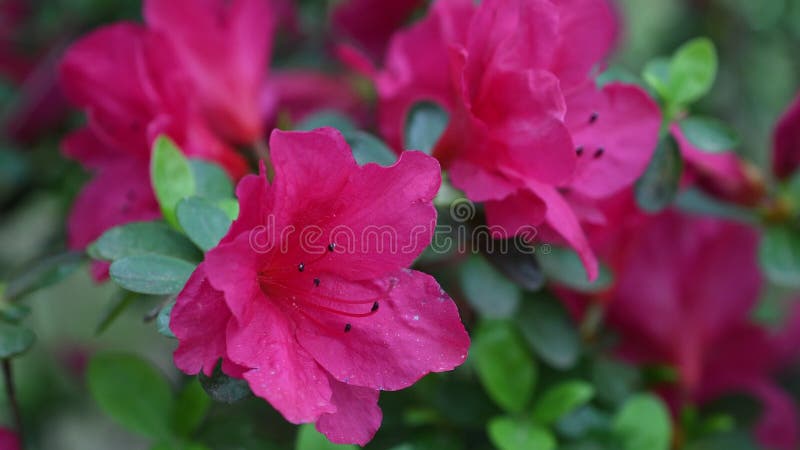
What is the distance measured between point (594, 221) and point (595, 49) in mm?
170

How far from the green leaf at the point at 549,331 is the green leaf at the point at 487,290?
4 centimetres

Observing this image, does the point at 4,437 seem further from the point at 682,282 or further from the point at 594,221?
the point at 682,282

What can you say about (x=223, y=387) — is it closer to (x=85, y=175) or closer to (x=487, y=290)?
(x=487, y=290)

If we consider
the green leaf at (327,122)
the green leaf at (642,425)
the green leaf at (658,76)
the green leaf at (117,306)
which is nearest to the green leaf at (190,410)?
the green leaf at (117,306)

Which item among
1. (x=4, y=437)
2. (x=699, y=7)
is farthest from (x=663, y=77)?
(x=699, y=7)

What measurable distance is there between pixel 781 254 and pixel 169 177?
28.7 inches

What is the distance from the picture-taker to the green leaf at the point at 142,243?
778 mm

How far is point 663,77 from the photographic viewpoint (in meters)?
0.98

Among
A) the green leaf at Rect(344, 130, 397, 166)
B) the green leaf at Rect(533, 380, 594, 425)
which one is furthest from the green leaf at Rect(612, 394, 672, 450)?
the green leaf at Rect(344, 130, 397, 166)

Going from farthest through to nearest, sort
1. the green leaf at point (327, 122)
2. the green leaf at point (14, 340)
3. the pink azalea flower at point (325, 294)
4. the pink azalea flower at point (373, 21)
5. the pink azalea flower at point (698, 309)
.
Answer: the pink azalea flower at point (373, 21)
the pink azalea flower at point (698, 309)
the green leaf at point (327, 122)
the green leaf at point (14, 340)
the pink azalea flower at point (325, 294)

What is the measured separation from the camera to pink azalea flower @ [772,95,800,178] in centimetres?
102

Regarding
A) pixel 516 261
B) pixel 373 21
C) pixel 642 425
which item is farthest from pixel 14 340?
pixel 373 21

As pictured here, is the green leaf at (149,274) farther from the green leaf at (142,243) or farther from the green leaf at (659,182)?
the green leaf at (659,182)

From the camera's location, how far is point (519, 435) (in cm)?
89
